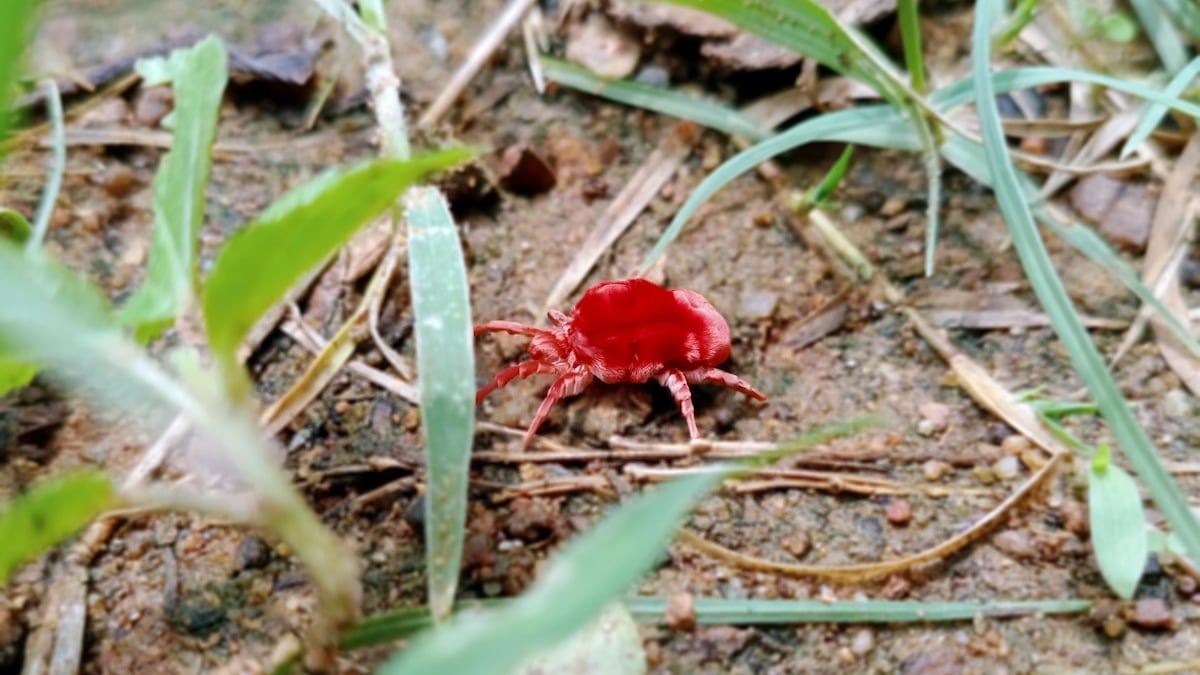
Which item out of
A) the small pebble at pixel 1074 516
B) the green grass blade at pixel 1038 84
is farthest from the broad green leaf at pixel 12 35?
the small pebble at pixel 1074 516

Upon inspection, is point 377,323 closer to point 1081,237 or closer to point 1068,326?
point 1068,326

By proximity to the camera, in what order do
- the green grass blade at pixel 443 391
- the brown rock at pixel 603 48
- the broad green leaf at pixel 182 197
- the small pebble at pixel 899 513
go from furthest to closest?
1. the brown rock at pixel 603 48
2. the small pebble at pixel 899 513
3. the green grass blade at pixel 443 391
4. the broad green leaf at pixel 182 197

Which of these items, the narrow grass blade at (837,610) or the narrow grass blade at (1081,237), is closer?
the narrow grass blade at (837,610)

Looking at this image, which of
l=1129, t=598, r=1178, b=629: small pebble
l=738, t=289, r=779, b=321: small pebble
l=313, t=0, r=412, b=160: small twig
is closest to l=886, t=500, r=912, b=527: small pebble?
l=1129, t=598, r=1178, b=629: small pebble

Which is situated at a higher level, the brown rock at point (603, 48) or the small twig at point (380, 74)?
the brown rock at point (603, 48)

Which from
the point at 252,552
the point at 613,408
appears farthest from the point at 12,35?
the point at 613,408

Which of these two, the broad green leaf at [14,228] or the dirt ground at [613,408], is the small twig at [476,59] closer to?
the dirt ground at [613,408]
